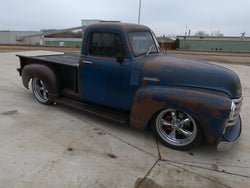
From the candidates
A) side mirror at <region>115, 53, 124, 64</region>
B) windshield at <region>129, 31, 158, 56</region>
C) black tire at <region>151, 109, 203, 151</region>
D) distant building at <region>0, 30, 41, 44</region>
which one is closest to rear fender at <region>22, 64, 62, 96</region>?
side mirror at <region>115, 53, 124, 64</region>

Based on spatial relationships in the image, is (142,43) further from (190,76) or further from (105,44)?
(190,76)

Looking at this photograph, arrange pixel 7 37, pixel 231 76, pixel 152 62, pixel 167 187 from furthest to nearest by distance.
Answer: pixel 7 37
pixel 152 62
pixel 231 76
pixel 167 187

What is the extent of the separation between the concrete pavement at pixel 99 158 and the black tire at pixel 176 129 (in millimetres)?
138

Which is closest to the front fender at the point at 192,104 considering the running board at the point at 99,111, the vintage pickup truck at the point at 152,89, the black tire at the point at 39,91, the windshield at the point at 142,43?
the vintage pickup truck at the point at 152,89

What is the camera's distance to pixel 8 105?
4.41 meters

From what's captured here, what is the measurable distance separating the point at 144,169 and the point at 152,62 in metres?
1.62

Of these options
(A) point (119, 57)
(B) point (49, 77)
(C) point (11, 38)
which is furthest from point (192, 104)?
(C) point (11, 38)

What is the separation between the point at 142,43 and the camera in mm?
3477

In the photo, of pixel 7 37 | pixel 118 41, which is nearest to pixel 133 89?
pixel 118 41

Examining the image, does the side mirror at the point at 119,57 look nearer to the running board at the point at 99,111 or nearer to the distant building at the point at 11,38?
the running board at the point at 99,111

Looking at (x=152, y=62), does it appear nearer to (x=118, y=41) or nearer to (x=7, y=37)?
(x=118, y=41)

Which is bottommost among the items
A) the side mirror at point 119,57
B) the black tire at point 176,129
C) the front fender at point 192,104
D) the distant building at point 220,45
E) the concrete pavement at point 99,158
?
the concrete pavement at point 99,158

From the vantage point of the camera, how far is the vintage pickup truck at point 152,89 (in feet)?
8.44

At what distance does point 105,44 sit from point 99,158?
194cm
